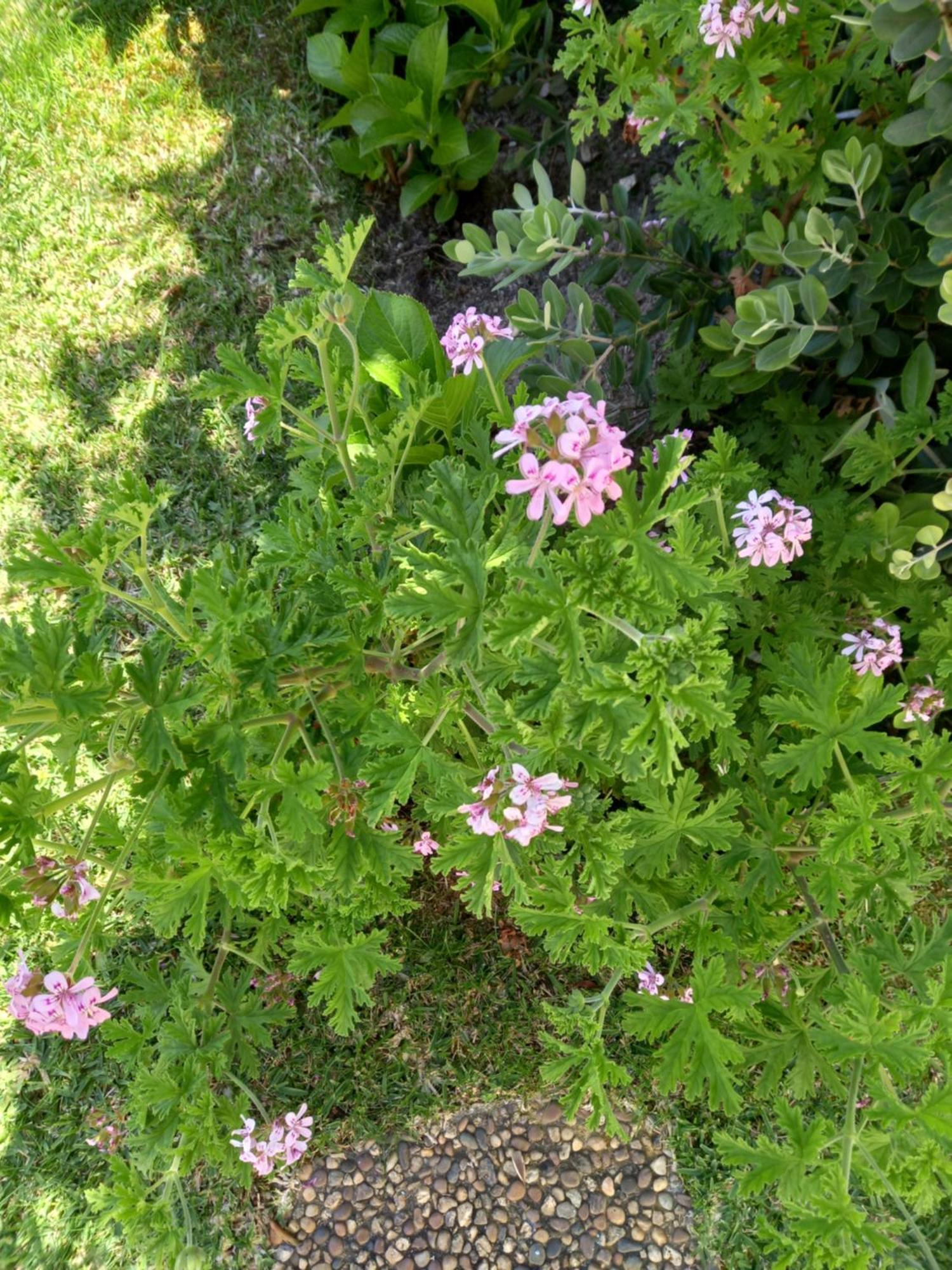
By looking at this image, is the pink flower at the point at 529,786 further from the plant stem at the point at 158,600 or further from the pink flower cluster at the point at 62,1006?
the pink flower cluster at the point at 62,1006

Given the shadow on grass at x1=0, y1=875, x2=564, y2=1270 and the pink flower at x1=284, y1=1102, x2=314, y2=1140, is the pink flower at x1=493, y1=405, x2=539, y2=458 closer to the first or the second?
the pink flower at x1=284, y1=1102, x2=314, y2=1140

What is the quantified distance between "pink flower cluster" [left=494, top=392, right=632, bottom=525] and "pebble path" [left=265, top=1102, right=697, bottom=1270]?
1920mm

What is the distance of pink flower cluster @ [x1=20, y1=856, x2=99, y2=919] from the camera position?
5.45ft

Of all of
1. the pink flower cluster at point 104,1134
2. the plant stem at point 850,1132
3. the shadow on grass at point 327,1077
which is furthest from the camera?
the shadow on grass at point 327,1077

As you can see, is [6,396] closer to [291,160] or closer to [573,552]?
[291,160]

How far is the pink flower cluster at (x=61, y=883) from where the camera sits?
5.45 ft

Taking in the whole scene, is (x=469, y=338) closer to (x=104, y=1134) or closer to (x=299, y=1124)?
(x=299, y=1124)

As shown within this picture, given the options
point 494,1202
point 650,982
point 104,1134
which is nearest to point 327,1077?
point 494,1202

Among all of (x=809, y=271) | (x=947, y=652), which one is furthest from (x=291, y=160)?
(x=947, y=652)

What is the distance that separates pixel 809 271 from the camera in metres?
2.10

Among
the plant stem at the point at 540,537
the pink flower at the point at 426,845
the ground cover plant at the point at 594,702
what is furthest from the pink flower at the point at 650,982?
the plant stem at the point at 540,537

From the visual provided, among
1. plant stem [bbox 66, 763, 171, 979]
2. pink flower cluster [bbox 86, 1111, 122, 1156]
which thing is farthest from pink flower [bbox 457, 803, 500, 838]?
pink flower cluster [bbox 86, 1111, 122, 1156]

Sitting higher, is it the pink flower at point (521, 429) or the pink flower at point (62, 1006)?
the pink flower at point (521, 429)

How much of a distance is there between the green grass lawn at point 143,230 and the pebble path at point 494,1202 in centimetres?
211
